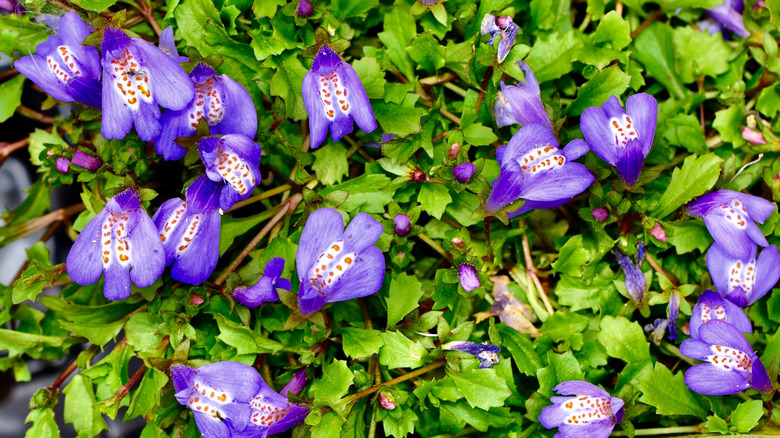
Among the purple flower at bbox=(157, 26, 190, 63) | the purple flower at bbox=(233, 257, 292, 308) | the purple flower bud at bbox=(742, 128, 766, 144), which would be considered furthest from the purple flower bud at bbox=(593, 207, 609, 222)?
the purple flower at bbox=(157, 26, 190, 63)

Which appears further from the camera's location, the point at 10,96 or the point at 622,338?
the point at 10,96

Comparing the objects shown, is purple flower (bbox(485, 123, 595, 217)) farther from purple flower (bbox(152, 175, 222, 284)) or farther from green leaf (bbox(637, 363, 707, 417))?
purple flower (bbox(152, 175, 222, 284))

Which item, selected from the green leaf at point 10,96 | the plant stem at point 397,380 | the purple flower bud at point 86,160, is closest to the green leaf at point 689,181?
the plant stem at point 397,380

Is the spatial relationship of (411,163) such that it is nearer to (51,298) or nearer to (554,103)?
(554,103)

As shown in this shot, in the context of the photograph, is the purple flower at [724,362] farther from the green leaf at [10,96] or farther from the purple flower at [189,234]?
the green leaf at [10,96]

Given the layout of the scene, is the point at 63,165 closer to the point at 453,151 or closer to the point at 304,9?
the point at 304,9

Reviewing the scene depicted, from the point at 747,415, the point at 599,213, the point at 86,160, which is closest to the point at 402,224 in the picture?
the point at 599,213
